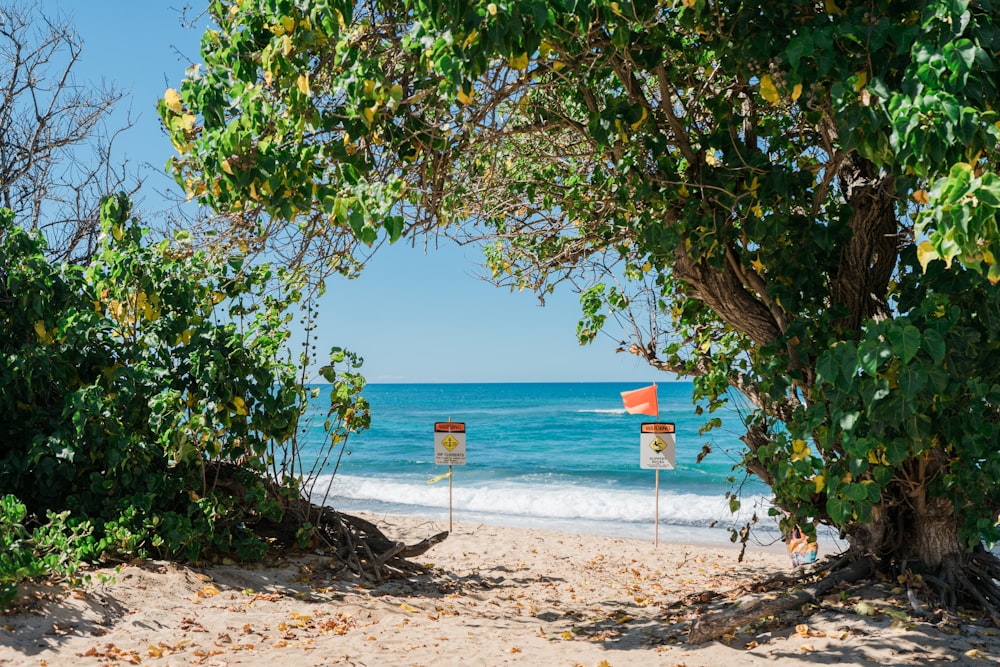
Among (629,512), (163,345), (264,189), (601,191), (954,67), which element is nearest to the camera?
(954,67)

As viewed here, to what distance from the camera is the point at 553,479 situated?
24.0m

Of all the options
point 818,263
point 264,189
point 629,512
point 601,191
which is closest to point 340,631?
point 264,189

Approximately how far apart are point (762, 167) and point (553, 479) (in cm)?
2006

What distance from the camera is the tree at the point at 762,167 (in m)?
3.15

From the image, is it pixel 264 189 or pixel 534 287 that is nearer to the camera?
pixel 264 189

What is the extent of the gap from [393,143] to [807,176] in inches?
89.1

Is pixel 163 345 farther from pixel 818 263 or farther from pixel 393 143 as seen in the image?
pixel 818 263

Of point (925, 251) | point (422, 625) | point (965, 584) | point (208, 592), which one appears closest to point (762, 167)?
point (925, 251)

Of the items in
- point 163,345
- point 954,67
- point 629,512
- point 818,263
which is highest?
point 954,67

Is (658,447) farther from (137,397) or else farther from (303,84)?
(303,84)

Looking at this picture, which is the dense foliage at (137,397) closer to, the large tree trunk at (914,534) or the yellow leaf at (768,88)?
the yellow leaf at (768,88)

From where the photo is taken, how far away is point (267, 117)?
407cm

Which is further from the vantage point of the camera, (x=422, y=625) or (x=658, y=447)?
(x=658, y=447)

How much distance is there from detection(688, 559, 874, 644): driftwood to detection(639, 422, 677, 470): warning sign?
428cm
